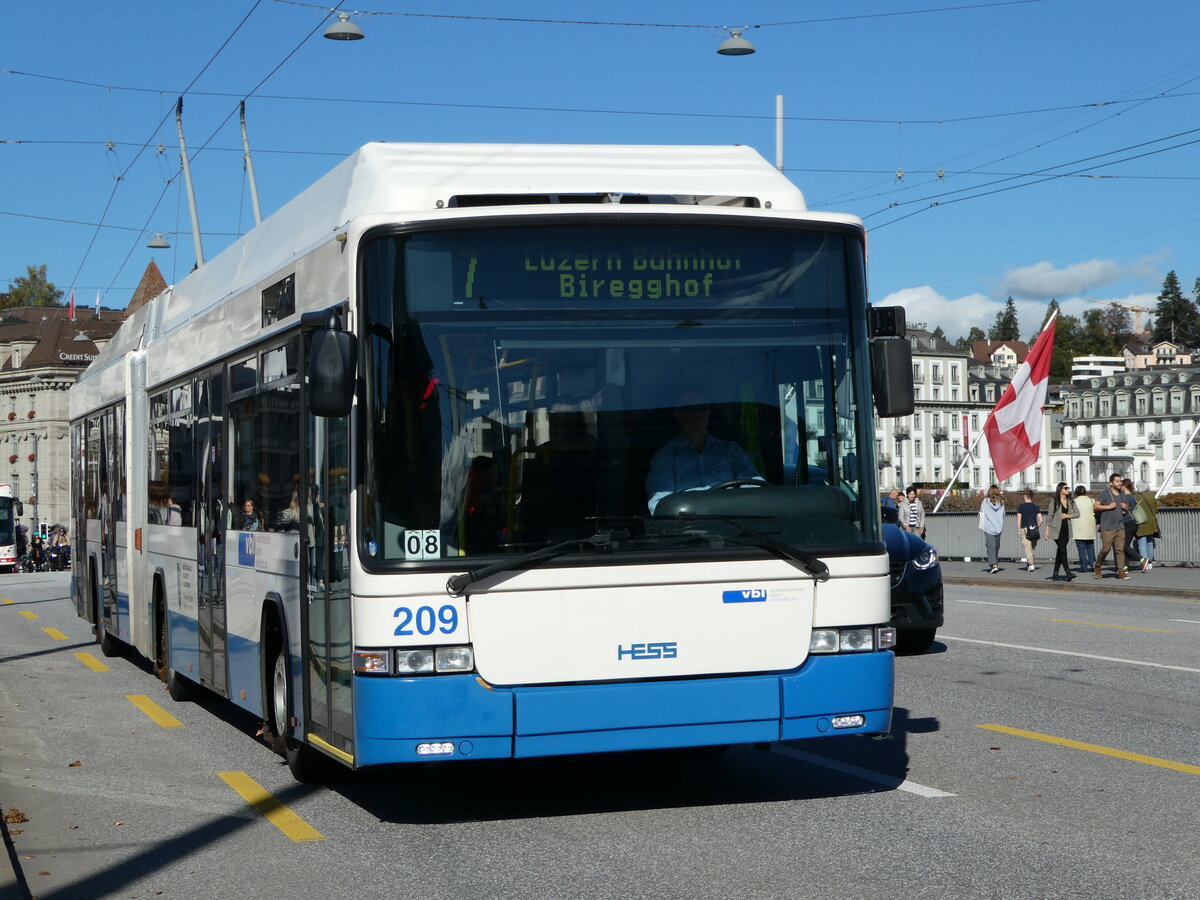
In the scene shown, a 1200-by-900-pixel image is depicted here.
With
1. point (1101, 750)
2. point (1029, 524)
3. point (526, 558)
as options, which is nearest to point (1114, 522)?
point (1029, 524)

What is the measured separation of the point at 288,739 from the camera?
30.0 ft

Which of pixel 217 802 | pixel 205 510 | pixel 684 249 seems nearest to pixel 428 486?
pixel 684 249

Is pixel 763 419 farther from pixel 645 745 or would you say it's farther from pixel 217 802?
pixel 217 802

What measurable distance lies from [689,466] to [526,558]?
80cm

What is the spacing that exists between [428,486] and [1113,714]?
569 cm

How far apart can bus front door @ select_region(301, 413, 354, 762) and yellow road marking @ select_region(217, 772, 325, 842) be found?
36 centimetres

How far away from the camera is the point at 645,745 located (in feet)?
24.1

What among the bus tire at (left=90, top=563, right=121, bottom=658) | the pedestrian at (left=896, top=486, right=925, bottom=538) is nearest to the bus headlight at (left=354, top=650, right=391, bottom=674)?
the bus tire at (left=90, top=563, right=121, bottom=658)

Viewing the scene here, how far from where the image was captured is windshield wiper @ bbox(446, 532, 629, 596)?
7207 millimetres

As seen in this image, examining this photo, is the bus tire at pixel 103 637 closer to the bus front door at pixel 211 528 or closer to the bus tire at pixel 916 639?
the bus front door at pixel 211 528

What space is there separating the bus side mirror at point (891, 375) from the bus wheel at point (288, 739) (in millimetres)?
3367

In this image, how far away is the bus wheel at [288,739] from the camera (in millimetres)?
8930

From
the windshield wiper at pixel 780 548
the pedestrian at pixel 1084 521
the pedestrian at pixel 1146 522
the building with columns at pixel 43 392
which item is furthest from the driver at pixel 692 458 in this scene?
the building with columns at pixel 43 392

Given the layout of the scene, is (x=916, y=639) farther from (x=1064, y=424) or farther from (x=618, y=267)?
(x=1064, y=424)
